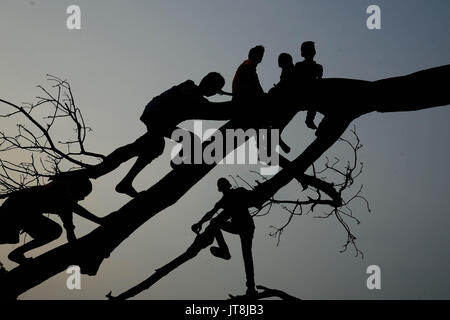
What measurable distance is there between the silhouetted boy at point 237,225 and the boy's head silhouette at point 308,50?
259 centimetres

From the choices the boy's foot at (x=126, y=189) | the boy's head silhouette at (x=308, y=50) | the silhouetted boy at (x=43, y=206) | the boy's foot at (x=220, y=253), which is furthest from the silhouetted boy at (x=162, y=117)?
the boy's head silhouette at (x=308, y=50)

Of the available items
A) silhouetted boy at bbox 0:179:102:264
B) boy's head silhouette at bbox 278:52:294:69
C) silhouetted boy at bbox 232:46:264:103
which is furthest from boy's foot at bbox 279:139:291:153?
silhouetted boy at bbox 0:179:102:264

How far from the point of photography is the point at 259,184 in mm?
3982

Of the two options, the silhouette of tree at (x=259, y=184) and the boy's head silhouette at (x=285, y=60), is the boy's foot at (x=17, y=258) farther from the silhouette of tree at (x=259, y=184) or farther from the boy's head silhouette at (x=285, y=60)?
the boy's head silhouette at (x=285, y=60)

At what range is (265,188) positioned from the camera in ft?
Result: 12.7

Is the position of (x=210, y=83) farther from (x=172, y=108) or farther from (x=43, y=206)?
(x=43, y=206)

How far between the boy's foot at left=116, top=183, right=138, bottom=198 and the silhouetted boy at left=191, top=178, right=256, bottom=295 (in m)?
0.88

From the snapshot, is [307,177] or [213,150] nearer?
[213,150]

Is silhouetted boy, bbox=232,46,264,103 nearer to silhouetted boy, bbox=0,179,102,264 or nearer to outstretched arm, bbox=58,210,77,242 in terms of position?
silhouetted boy, bbox=0,179,102,264

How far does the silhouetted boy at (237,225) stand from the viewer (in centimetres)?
407
